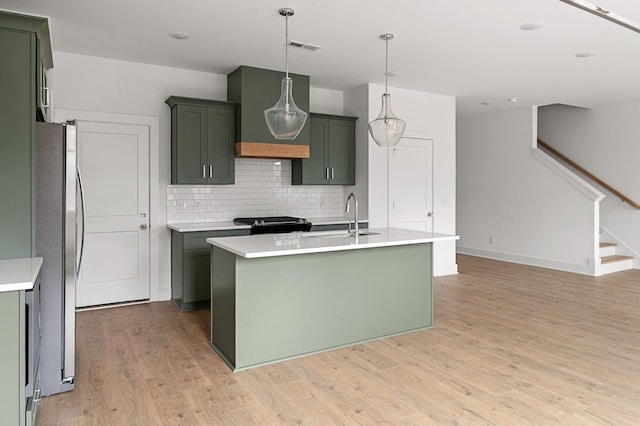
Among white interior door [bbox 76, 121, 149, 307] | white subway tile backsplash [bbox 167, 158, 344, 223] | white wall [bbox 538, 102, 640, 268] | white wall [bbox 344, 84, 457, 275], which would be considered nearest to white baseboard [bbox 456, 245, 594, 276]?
white wall [bbox 538, 102, 640, 268]

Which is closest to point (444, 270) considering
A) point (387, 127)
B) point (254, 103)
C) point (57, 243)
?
point (387, 127)

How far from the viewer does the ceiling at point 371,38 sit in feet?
11.8

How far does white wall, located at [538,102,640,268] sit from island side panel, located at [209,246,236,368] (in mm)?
7141

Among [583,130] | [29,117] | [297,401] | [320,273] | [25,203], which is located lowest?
[297,401]

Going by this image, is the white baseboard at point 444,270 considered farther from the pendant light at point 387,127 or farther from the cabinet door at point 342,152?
the pendant light at point 387,127

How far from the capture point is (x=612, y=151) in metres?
7.71

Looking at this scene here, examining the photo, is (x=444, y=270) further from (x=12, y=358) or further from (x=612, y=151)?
(x=12, y=358)

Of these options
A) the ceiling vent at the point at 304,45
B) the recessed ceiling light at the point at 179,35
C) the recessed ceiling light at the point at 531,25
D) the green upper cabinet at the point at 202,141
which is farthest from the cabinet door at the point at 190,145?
the recessed ceiling light at the point at 531,25

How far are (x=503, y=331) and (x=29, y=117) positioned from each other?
422 cm

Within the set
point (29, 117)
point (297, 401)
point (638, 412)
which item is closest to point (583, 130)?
point (638, 412)

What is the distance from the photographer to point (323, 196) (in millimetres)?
6438

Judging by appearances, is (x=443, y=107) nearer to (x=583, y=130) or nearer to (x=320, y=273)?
(x=583, y=130)

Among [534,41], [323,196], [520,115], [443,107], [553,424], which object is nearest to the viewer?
[553,424]

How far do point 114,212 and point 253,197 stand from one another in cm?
165
